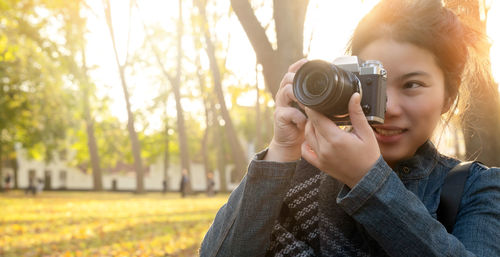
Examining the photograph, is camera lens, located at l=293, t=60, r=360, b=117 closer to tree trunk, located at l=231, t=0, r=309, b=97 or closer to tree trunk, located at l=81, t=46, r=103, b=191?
tree trunk, located at l=231, t=0, r=309, b=97

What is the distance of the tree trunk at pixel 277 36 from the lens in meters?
4.59

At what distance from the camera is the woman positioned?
1.4 inches

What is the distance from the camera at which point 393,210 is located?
123cm

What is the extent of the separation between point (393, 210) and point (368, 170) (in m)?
0.11

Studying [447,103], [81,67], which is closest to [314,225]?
[447,103]

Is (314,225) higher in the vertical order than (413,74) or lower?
lower

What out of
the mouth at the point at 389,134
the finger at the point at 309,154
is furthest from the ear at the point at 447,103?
the finger at the point at 309,154

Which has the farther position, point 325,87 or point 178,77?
point 178,77

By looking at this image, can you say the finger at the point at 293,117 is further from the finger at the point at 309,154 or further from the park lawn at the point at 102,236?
the park lawn at the point at 102,236

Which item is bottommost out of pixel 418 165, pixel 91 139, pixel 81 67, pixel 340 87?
pixel 418 165

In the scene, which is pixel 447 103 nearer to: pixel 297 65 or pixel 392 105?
pixel 392 105

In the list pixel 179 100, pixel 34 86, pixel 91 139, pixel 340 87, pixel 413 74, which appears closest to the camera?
pixel 340 87

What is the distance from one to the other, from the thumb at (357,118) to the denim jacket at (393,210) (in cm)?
9

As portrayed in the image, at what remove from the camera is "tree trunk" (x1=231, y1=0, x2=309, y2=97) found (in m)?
4.59
